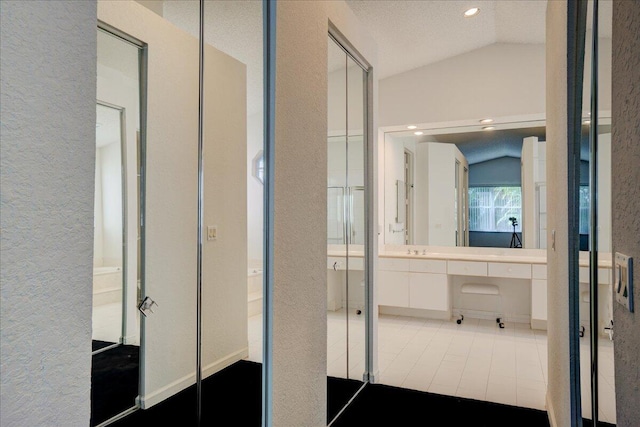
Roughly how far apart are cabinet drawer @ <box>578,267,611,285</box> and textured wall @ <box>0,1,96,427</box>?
1.22 metres

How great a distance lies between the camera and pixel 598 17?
1191 mm

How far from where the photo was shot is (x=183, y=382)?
131 cm

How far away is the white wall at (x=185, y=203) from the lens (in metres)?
1.18

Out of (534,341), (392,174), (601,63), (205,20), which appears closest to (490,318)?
(534,341)

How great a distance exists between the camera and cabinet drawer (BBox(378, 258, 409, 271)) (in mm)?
4871

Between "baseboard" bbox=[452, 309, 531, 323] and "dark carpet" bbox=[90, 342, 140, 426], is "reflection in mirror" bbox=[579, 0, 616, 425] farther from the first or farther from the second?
"baseboard" bbox=[452, 309, 531, 323]

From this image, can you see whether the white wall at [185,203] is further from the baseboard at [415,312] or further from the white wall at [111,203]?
the baseboard at [415,312]

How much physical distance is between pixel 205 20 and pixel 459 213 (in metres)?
4.16

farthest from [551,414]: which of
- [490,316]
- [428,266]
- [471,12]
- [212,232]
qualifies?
[471,12]

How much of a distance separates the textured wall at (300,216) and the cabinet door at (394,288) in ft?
9.28

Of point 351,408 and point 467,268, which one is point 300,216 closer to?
point 351,408

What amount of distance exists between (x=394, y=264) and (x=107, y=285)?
4.20 metres

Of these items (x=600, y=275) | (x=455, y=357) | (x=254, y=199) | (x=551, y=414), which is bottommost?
(x=455, y=357)

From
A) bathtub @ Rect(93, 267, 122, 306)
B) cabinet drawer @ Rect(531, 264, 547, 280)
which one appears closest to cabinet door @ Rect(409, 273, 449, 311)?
cabinet drawer @ Rect(531, 264, 547, 280)
